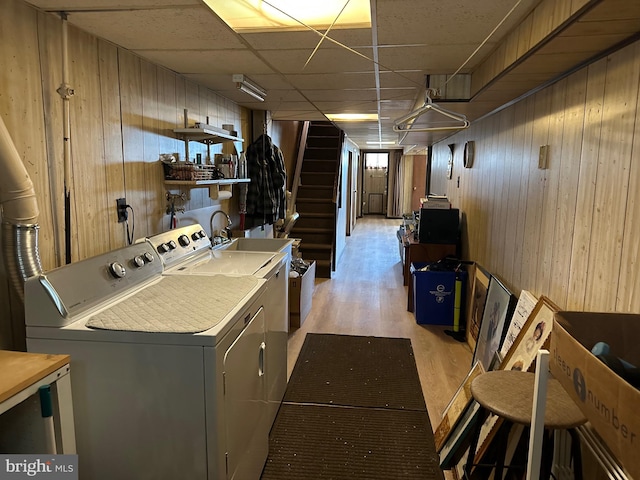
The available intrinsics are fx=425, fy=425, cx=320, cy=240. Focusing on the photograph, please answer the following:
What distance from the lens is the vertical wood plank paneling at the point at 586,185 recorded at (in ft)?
5.78

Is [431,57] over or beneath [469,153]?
over

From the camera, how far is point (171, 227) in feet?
8.62

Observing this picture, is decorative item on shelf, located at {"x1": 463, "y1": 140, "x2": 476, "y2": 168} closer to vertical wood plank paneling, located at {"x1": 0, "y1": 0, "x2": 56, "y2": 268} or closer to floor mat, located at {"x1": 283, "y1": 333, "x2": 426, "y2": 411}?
floor mat, located at {"x1": 283, "y1": 333, "x2": 426, "y2": 411}

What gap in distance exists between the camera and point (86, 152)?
189 cm

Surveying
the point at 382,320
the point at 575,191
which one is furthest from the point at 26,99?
the point at 382,320

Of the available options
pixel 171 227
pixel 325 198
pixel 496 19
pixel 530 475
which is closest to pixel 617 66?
pixel 496 19

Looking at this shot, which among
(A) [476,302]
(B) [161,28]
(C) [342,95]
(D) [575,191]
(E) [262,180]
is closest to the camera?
(B) [161,28]

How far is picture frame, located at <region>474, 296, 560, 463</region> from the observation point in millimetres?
1963

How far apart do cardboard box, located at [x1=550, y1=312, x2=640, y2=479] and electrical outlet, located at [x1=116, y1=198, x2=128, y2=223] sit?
1940 mm

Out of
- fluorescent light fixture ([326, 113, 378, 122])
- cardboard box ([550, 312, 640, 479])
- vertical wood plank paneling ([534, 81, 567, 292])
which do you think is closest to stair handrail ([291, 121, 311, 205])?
fluorescent light fixture ([326, 113, 378, 122])

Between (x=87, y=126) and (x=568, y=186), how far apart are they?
7.32 ft

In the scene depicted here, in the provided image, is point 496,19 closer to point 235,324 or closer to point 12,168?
point 235,324

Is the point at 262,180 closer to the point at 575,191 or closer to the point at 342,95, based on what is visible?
the point at 342,95

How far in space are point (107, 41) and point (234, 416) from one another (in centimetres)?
178
